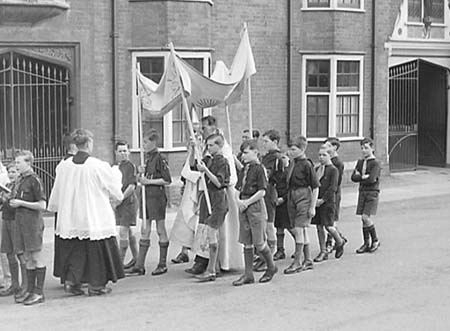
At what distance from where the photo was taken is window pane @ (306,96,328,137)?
2092 cm

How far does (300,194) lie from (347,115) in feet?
33.7

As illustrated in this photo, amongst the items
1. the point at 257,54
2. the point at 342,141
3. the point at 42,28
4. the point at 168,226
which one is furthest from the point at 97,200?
the point at 342,141

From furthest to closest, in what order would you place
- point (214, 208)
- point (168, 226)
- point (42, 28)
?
1. point (42, 28)
2. point (168, 226)
3. point (214, 208)

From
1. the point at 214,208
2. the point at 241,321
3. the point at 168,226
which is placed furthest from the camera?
the point at 168,226

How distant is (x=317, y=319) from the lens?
8.86 m

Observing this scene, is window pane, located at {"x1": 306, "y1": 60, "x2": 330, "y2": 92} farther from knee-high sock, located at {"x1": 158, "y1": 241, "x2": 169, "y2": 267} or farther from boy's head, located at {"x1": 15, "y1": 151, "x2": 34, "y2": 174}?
boy's head, located at {"x1": 15, "y1": 151, "x2": 34, "y2": 174}

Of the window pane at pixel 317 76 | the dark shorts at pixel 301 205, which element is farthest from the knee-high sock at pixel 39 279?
the window pane at pixel 317 76

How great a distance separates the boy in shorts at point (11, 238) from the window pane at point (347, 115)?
12.3 m

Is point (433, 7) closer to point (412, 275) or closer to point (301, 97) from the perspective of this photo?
point (301, 97)

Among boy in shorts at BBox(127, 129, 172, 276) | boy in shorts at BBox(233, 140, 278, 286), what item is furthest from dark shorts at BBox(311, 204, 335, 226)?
boy in shorts at BBox(127, 129, 172, 276)

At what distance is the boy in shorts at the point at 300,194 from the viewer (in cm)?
1138

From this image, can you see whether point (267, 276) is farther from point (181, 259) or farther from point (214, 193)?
point (181, 259)

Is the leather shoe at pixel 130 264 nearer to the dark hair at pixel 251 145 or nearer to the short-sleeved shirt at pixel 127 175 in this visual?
the short-sleeved shirt at pixel 127 175

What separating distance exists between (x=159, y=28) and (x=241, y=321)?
10083 millimetres
